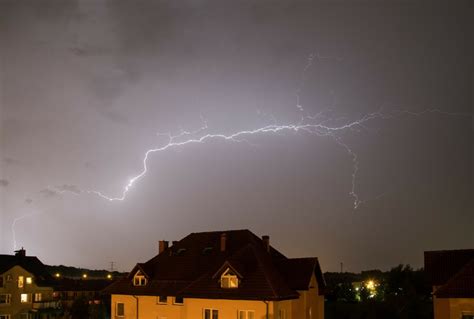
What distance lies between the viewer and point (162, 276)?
39.1 metres

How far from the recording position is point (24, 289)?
61.0m

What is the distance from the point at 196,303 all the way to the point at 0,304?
33321 millimetres

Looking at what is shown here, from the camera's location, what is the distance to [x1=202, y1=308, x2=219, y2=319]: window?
3353cm

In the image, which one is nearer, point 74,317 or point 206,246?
point 206,246

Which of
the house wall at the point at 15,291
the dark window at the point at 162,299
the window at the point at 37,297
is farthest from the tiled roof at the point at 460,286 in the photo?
the window at the point at 37,297

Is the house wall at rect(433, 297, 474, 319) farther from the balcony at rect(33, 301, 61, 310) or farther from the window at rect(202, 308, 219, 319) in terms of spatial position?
the balcony at rect(33, 301, 61, 310)

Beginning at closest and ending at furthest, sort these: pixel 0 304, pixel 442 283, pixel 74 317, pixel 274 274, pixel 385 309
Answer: pixel 442 283 → pixel 274 274 → pixel 385 309 → pixel 74 317 → pixel 0 304

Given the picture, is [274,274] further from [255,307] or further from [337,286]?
[337,286]

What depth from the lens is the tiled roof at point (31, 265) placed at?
202ft

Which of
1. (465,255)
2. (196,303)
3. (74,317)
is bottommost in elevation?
(74,317)

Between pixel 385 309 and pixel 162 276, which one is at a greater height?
pixel 162 276

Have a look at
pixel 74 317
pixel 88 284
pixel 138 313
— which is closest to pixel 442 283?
pixel 138 313

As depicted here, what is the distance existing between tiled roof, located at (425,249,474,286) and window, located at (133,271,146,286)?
63.4ft

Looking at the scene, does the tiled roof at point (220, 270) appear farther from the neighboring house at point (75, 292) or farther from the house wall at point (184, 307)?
the neighboring house at point (75, 292)
